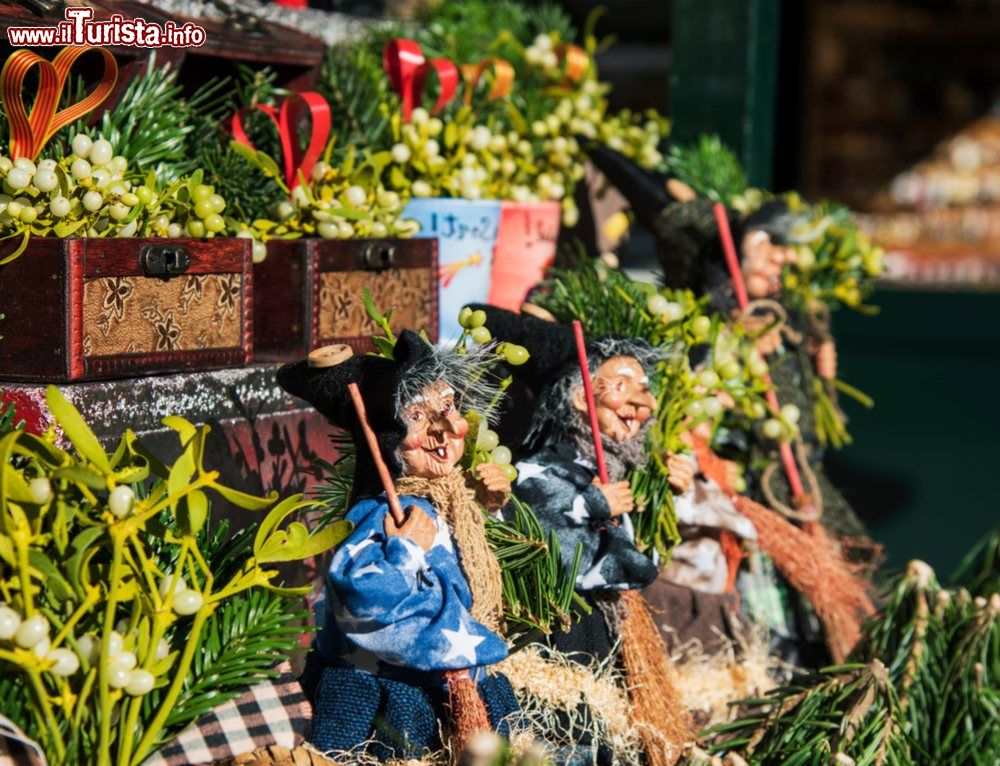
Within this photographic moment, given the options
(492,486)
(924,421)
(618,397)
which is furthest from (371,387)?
(924,421)

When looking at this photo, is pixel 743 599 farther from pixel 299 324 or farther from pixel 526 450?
pixel 299 324

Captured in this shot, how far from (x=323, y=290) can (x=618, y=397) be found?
46 centimetres

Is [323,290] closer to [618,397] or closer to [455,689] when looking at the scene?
[618,397]

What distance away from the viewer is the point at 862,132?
4.94 meters

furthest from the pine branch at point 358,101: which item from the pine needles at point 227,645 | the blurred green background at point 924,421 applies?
the blurred green background at point 924,421

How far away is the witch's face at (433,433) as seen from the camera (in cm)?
148

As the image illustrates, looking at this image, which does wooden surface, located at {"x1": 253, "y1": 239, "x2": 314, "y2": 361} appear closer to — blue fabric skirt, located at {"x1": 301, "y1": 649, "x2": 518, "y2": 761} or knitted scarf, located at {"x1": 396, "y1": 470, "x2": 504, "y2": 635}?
knitted scarf, located at {"x1": 396, "y1": 470, "x2": 504, "y2": 635}

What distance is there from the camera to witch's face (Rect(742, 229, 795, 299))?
2352 millimetres

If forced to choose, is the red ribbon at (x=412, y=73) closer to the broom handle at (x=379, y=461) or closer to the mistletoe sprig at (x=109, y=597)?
the broom handle at (x=379, y=461)

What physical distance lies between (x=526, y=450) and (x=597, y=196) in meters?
0.96

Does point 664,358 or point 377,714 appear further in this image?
point 664,358

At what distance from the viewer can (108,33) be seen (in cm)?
175

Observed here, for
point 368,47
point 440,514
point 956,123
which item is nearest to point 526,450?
point 440,514

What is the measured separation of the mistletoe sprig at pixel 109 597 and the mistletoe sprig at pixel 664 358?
680 millimetres
